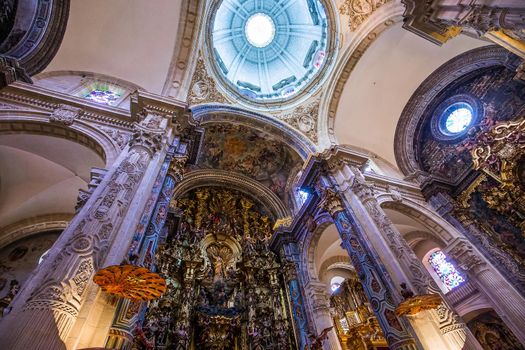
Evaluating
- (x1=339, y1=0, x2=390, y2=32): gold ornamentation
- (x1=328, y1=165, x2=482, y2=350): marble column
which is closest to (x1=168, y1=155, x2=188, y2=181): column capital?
(x1=328, y1=165, x2=482, y2=350): marble column

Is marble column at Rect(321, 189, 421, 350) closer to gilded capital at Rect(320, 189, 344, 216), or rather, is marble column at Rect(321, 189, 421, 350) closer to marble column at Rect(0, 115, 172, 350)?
gilded capital at Rect(320, 189, 344, 216)

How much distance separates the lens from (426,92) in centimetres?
1180

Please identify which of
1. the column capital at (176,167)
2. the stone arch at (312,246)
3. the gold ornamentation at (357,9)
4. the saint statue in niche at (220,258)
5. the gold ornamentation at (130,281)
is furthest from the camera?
the saint statue in niche at (220,258)

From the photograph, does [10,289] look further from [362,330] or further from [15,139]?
[362,330]

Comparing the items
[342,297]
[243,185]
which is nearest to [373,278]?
[342,297]

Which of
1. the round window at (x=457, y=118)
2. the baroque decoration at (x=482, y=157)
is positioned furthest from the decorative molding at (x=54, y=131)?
the round window at (x=457, y=118)

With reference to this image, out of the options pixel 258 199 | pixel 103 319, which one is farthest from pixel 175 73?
pixel 103 319

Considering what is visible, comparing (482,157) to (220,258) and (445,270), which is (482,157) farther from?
(220,258)

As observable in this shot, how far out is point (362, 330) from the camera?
11719 mm

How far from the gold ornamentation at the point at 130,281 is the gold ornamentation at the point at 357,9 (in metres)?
11.8

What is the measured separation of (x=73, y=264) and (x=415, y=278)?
680cm

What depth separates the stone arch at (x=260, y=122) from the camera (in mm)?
11344

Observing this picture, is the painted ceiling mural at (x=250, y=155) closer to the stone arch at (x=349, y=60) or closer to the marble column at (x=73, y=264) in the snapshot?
the stone arch at (x=349, y=60)

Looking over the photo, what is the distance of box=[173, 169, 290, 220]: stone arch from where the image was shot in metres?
13.0
